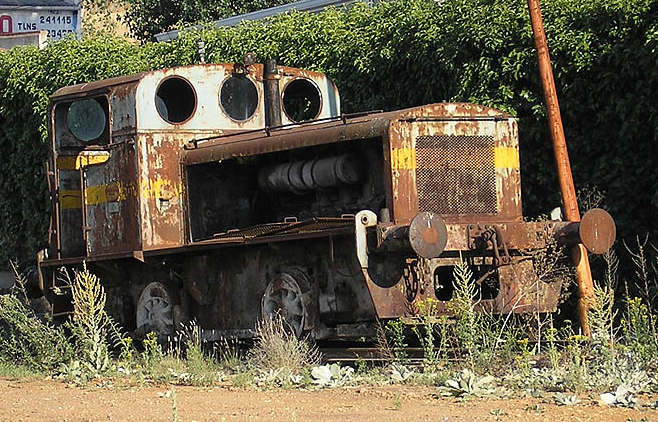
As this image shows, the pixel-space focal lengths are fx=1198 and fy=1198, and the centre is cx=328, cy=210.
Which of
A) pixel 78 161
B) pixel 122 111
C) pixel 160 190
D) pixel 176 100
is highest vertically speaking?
pixel 176 100

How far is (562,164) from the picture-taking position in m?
12.4

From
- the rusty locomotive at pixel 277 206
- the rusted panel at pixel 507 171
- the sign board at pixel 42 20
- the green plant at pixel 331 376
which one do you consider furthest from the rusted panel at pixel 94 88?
the sign board at pixel 42 20

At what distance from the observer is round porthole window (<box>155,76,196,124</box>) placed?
44.7ft

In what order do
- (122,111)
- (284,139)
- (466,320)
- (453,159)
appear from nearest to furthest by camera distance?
(466,320) < (453,159) < (284,139) < (122,111)

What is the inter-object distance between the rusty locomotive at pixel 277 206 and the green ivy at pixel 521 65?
1.54 meters

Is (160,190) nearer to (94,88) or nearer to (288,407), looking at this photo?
(94,88)

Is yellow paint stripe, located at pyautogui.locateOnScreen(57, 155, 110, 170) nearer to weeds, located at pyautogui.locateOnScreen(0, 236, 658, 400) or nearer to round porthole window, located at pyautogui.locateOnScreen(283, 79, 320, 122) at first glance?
weeds, located at pyautogui.locateOnScreen(0, 236, 658, 400)

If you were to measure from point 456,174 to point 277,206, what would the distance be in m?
2.43

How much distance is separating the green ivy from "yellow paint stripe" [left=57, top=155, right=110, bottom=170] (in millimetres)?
3920

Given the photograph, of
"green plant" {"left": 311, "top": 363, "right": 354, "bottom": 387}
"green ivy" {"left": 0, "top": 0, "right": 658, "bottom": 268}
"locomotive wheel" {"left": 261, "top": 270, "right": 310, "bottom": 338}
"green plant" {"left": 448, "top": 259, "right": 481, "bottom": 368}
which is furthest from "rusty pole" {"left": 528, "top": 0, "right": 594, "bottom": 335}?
"green plant" {"left": 311, "top": 363, "right": 354, "bottom": 387}

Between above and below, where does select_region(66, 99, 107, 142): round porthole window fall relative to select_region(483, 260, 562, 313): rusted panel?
above

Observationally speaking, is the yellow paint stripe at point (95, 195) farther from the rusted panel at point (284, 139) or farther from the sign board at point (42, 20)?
the sign board at point (42, 20)

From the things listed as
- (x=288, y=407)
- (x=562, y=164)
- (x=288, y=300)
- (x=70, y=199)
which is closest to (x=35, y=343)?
(x=70, y=199)

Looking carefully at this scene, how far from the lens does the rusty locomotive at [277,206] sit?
37.2 ft
